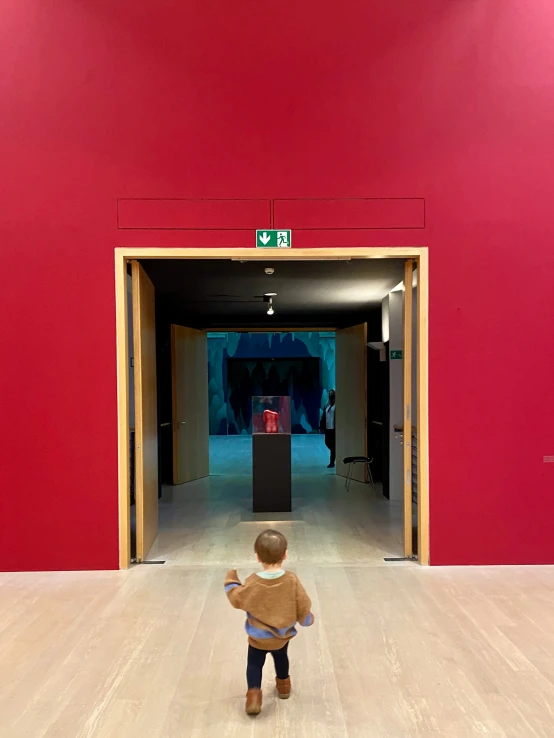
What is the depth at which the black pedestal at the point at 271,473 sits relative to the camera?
666 centimetres

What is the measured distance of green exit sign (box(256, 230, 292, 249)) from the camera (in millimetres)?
4480

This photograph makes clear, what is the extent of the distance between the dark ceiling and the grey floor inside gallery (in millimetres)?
2684

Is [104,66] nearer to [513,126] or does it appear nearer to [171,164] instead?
[171,164]

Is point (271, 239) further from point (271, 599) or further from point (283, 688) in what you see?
point (283, 688)

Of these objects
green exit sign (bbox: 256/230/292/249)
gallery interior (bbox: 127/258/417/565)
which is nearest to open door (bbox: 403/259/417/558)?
gallery interior (bbox: 127/258/417/565)

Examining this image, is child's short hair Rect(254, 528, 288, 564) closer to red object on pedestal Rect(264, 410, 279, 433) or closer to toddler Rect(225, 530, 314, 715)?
toddler Rect(225, 530, 314, 715)

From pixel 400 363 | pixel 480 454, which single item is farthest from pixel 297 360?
pixel 480 454

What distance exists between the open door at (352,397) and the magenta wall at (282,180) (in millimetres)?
4041

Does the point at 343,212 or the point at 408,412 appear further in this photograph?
the point at 408,412

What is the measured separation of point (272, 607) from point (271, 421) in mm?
4492

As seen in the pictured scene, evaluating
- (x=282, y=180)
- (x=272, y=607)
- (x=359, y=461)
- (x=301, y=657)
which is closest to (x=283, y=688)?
(x=301, y=657)

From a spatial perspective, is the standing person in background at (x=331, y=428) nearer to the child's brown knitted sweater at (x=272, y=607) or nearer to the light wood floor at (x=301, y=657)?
the light wood floor at (x=301, y=657)

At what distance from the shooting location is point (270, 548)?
2.38m

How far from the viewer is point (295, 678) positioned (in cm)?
283
